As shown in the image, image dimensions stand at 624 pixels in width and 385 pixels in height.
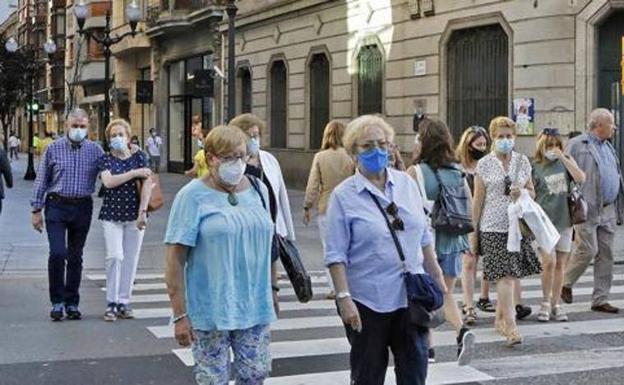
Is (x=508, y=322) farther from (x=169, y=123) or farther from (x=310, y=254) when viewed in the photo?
(x=169, y=123)

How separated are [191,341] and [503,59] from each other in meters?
17.5

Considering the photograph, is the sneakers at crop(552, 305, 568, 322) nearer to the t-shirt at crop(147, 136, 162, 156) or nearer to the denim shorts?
the denim shorts

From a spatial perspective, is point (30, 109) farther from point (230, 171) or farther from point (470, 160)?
point (230, 171)

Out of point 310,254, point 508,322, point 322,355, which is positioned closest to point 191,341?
point 322,355

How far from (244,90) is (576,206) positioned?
2635cm

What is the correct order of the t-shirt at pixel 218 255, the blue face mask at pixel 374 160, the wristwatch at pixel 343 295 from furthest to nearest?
the blue face mask at pixel 374 160
the wristwatch at pixel 343 295
the t-shirt at pixel 218 255

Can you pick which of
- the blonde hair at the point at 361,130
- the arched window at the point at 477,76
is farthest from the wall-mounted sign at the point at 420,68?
the blonde hair at the point at 361,130

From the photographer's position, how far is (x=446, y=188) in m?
7.18

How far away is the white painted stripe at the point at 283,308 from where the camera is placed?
9648mm

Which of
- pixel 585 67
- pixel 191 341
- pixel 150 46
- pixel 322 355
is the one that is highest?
pixel 150 46

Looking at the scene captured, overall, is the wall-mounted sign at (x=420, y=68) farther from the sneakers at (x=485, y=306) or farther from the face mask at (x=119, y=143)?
the face mask at (x=119, y=143)

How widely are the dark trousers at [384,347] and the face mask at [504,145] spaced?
3517mm

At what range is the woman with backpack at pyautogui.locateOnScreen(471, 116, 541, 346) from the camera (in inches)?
316

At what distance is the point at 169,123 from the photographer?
43500 mm
